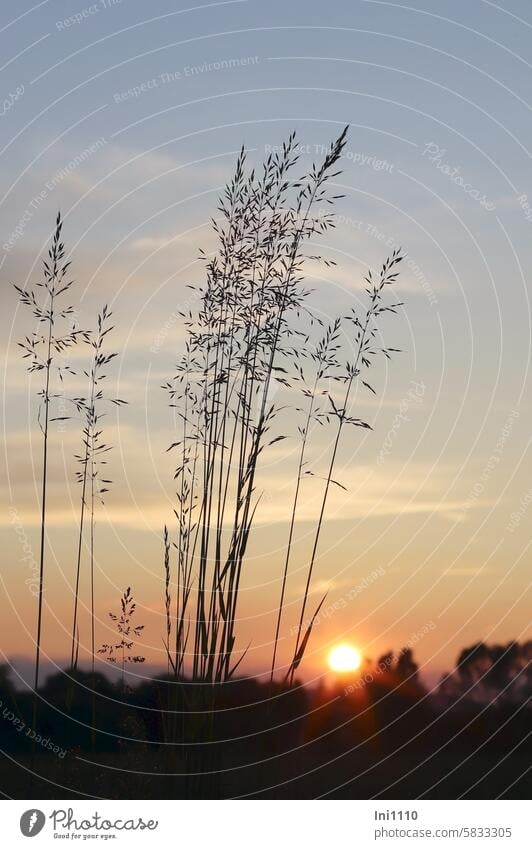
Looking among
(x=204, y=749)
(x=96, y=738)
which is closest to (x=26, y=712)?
(x=96, y=738)

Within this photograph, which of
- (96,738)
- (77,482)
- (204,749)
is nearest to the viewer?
(204,749)

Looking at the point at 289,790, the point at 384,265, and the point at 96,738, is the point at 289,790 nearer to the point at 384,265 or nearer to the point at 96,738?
the point at 96,738

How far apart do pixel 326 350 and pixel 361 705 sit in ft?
7.39

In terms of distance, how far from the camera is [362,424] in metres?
7.91

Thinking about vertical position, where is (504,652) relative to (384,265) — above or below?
below
